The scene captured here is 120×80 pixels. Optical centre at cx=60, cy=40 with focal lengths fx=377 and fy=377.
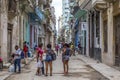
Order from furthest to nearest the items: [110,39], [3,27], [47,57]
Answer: [110,39] → [3,27] → [47,57]

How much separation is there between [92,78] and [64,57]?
2.46m

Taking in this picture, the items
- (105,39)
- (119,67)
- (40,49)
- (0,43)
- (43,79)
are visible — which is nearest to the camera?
(43,79)

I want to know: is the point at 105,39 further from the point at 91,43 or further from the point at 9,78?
the point at 9,78

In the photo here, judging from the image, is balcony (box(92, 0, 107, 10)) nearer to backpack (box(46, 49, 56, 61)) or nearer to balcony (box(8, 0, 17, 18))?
balcony (box(8, 0, 17, 18))

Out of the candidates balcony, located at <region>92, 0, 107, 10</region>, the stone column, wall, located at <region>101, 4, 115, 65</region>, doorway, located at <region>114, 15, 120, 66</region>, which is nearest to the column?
wall, located at <region>101, 4, 115, 65</region>

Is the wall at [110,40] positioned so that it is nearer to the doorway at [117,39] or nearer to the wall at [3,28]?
the doorway at [117,39]

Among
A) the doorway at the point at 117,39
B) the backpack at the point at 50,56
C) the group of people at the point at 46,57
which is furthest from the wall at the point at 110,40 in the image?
the backpack at the point at 50,56

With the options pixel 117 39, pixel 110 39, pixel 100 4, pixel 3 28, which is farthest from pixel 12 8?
pixel 117 39

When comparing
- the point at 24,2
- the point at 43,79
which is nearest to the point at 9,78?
the point at 43,79

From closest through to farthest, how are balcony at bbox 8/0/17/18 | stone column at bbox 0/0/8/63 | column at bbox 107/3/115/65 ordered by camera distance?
1. column at bbox 107/3/115/65
2. stone column at bbox 0/0/8/63
3. balcony at bbox 8/0/17/18

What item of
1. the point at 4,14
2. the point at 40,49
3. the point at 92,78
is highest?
the point at 4,14

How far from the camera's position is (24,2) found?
33.9 metres

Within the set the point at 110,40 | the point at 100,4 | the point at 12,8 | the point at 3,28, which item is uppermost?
the point at 100,4

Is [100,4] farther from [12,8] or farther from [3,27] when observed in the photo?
[3,27]
